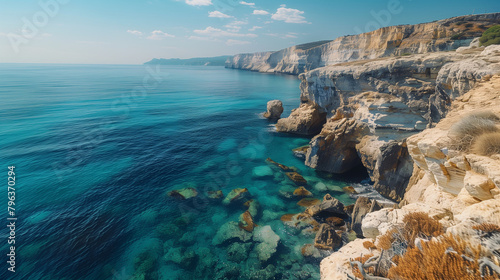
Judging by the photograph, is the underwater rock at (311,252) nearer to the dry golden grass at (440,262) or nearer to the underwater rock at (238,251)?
the underwater rock at (238,251)

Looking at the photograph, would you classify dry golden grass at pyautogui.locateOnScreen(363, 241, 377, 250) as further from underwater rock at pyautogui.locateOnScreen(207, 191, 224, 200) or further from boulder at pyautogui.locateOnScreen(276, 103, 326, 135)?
boulder at pyautogui.locateOnScreen(276, 103, 326, 135)

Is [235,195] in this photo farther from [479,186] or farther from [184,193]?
[479,186]

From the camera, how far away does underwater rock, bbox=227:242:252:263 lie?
47.9 ft

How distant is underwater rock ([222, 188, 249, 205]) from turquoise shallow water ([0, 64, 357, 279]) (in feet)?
2.62

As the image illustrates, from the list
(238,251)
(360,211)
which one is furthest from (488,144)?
(238,251)

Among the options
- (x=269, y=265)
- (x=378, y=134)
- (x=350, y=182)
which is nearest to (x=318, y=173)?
(x=350, y=182)

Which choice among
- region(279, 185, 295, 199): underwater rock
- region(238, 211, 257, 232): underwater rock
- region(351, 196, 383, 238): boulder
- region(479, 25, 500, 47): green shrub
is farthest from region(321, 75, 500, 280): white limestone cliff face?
region(479, 25, 500, 47): green shrub

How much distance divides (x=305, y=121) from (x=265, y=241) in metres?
26.4

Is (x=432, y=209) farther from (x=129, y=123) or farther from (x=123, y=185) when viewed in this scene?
(x=129, y=123)

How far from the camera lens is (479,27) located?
5750 centimetres

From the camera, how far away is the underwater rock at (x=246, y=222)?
17.2 meters

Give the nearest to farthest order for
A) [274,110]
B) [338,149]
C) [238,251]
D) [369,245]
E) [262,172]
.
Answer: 1. [369,245]
2. [238,251]
3. [262,172]
4. [338,149]
5. [274,110]

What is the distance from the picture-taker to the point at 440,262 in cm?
559

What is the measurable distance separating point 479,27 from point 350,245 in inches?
3361
